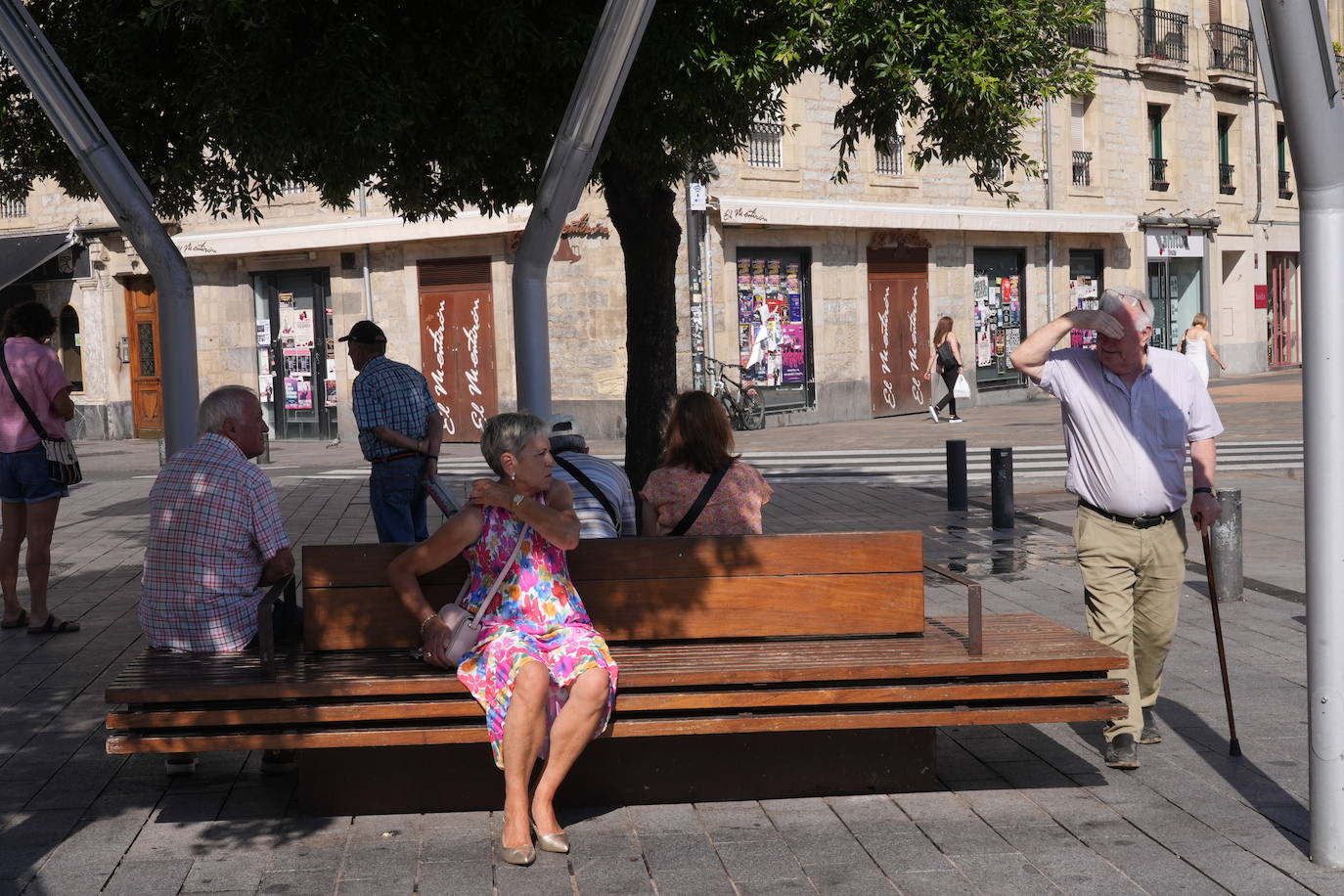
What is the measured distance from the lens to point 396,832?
480cm

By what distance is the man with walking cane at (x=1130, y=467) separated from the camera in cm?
543

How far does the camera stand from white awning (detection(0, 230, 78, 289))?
26.4 metres

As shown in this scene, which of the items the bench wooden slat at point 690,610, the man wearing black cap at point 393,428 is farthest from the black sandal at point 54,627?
the bench wooden slat at point 690,610

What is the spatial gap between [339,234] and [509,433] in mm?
20978

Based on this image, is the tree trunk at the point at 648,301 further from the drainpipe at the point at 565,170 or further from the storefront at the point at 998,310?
the storefront at the point at 998,310

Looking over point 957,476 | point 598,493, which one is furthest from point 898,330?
point 598,493

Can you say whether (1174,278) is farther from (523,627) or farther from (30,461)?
(523,627)

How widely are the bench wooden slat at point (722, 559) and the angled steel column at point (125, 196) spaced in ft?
4.96

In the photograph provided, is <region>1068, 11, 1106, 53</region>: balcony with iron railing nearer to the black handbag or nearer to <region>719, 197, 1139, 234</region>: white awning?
<region>719, 197, 1139, 234</region>: white awning

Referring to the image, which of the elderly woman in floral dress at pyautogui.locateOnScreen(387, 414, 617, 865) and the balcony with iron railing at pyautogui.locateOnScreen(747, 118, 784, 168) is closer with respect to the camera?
the elderly woman in floral dress at pyautogui.locateOnScreen(387, 414, 617, 865)

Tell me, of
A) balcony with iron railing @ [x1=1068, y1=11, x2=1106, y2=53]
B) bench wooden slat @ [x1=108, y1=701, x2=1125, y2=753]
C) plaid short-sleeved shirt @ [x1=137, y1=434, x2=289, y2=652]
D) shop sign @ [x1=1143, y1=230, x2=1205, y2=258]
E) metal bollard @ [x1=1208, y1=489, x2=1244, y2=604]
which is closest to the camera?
bench wooden slat @ [x1=108, y1=701, x2=1125, y2=753]

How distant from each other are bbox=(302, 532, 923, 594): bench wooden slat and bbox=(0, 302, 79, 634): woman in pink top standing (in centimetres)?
385

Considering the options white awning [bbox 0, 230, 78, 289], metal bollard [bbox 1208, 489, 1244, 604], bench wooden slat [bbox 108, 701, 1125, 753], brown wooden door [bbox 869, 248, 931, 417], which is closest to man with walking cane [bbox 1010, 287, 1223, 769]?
bench wooden slat [bbox 108, 701, 1125, 753]

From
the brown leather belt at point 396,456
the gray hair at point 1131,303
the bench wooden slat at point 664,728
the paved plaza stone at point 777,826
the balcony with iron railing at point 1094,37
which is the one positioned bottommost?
the paved plaza stone at point 777,826
